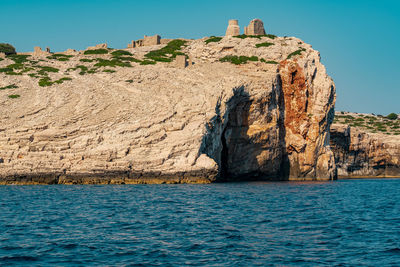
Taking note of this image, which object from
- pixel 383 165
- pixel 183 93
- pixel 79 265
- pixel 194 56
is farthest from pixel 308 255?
pixel 383 165

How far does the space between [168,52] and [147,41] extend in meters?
9.94

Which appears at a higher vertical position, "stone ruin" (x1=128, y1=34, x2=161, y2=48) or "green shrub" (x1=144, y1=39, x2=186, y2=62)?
"stone ruin" (x1=128, y1=34, x2=161, y2=48)

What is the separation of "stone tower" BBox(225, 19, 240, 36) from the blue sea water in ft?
148

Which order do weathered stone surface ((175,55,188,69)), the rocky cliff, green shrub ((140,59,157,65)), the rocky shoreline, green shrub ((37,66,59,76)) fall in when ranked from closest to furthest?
the rocky shoreline, green shrub ((37,66,59,76)), weathered stone surface ((175,55,188,69)), green shrub ((140,59,157,65)), the rocky cliff

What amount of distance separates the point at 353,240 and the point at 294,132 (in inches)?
1556

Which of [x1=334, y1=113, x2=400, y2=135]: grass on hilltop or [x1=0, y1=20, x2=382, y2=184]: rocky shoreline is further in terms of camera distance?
[x1=334, y1=113, x2=400, y2=135]: grass on hilltop

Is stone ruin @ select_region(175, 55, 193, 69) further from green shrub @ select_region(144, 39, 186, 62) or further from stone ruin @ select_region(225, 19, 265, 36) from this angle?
stone ruin @ select_region(225, 19, 265, 36)

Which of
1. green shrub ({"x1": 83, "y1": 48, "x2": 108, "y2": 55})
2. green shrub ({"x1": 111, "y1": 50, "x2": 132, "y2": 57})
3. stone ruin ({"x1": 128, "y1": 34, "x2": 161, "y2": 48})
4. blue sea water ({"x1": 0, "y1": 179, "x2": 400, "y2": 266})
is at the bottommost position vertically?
blue sea water ({"x1": 0, "y1": 179, "x2": 400, "y2": 266})

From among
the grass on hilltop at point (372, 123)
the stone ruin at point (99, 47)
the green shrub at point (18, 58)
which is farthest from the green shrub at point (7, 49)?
the grass on hilltop at point (372, 123)

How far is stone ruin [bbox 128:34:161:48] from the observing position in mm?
70812

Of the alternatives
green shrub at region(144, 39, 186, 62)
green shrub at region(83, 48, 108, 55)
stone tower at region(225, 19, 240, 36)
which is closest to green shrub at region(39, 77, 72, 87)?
green shrub at region(144, 39, 186, 62)

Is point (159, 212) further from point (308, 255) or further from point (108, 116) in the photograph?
point (108, 116)

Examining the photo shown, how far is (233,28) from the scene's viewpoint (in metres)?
67.3

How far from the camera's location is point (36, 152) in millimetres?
37969
